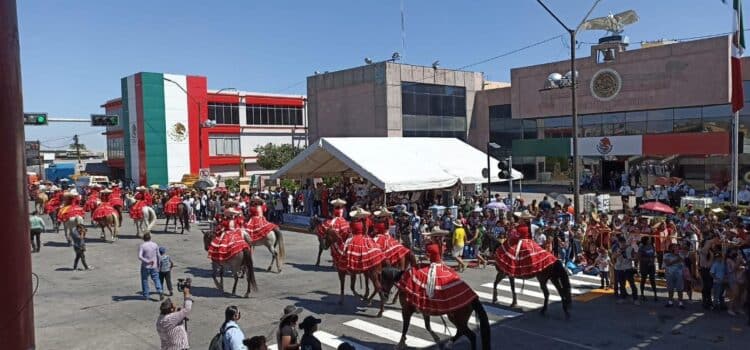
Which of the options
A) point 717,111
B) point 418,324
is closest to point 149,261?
point 418,324

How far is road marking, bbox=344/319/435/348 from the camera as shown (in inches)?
403

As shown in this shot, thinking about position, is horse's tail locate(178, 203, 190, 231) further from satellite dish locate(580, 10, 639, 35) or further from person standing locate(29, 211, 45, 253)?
satellite dish locate(580, 10, 639, 35)

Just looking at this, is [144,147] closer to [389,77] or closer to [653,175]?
[389,77]

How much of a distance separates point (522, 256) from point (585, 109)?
30.6m

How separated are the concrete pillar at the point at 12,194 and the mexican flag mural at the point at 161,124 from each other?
53.8m

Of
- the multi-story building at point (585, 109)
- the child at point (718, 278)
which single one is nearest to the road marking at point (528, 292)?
the child at point (718, 278)

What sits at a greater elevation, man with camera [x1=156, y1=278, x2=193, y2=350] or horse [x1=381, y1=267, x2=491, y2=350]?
man with camera [x1=156, y1=278, x2=193, y2=350]

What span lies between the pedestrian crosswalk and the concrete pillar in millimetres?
7277

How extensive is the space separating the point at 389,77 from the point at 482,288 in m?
28.5

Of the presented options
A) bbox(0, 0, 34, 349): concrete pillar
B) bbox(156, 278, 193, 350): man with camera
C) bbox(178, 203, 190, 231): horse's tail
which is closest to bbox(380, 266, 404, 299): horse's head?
bbox(156, 278, 193, 350): man with camera

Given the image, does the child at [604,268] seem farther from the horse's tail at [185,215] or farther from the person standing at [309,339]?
the horse's tail at [185,215]

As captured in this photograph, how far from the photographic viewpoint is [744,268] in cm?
1144

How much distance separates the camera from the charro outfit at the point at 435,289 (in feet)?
29.9

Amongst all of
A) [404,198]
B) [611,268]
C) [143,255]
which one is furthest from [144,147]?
[611,268]
